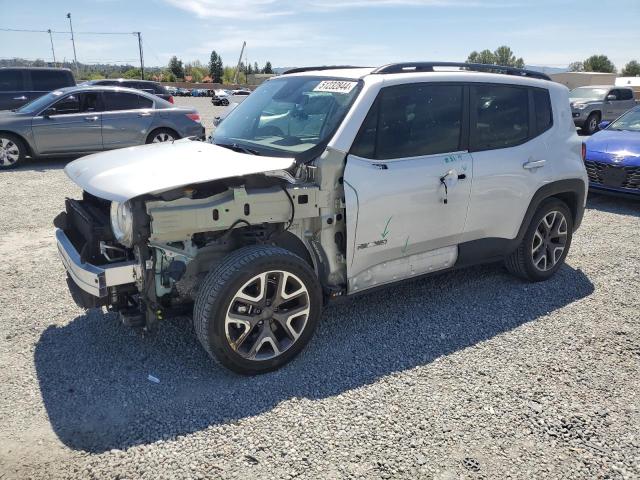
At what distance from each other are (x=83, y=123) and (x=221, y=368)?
875 centimetres

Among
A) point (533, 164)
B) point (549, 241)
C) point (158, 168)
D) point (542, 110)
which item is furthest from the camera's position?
point (549, 241)

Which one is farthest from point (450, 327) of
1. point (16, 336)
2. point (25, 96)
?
point (25, 96)

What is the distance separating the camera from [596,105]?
18531 millimetres

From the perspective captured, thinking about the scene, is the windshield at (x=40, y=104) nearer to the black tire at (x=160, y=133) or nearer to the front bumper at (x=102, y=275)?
the black tire at (x=160, y=133)

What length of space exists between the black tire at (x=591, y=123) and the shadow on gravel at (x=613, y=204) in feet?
36.6

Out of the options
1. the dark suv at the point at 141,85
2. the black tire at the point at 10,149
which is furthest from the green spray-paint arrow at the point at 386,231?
the dark suv at the point at 141,85

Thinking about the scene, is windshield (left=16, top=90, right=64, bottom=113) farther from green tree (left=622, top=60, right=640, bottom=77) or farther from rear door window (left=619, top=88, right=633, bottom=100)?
green tree (left=622, top=60, right=640, bottom=77)

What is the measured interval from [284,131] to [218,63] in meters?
109

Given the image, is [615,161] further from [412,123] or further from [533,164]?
[412,123]

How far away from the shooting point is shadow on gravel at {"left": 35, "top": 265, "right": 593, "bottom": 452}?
298 centimetres

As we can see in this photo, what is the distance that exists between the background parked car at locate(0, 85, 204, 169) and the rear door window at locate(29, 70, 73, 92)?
3.55 meters

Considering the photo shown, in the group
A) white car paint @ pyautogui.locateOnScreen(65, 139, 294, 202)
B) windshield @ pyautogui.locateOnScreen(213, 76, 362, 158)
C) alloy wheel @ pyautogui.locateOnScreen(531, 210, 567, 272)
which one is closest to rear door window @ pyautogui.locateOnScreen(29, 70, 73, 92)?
windshield @ pyautogui.locateOnScreen(213, 76, 362, 158)

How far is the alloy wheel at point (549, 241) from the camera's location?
16.1ft

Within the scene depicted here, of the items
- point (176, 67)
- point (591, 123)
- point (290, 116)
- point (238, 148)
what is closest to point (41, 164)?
point (238, 148)
